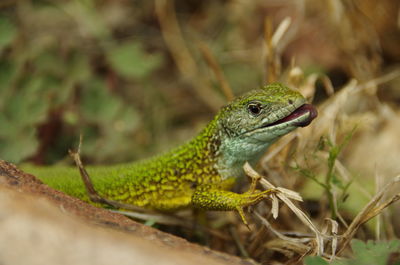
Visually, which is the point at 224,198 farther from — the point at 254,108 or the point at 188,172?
the point at 254,108

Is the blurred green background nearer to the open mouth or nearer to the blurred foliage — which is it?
the open mouth

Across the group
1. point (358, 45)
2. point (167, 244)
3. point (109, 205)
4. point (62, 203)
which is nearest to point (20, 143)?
point (109, 205)

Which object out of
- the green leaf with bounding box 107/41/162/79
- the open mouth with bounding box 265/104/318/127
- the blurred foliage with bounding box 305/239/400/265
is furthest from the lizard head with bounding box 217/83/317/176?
the green leaf with bounding box 107/41/162/79

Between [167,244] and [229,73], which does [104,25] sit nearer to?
[229,73]

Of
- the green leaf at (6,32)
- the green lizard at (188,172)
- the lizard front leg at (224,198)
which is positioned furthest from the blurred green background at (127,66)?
the lizard front leg at (224,198)

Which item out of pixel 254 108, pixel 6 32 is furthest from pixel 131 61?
pixel 254 108

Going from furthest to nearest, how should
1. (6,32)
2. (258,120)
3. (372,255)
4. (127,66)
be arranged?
1. (127,66)
2. (6,32)
3. (258,120)
4. (372,255)

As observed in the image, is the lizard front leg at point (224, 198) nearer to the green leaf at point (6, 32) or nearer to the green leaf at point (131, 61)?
the green leaf at point (131, 61)
